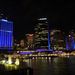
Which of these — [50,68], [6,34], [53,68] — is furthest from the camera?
[6,34]

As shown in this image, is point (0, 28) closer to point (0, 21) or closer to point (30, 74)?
point (0, 21)

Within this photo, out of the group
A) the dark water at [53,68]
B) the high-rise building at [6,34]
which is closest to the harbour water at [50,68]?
the dark water at [53,68]

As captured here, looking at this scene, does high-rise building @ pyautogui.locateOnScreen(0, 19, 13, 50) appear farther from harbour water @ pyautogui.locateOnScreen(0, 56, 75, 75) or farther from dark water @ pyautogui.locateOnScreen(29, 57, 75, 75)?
A: dark water @ pyautogui.locateOnScreen(29, 57, 75, 75)

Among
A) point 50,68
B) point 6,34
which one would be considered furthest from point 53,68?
point 6,34

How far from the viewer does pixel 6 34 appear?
114 m

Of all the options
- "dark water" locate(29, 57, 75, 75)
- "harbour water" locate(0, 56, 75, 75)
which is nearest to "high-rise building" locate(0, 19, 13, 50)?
"harbour water" locate(0, 56, 75, 75)

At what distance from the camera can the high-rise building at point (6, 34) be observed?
108m

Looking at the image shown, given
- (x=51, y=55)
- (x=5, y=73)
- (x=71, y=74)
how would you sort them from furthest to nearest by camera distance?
1. (x=51, y=55)
2. (x=71, y=74)
3. (x=5, y=73)

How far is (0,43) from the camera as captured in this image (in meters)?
106

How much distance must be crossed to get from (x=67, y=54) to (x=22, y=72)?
10327cm

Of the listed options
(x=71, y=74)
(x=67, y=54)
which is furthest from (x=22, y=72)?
(x=67, y=54)

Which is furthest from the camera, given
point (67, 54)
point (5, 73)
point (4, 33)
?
point (67, 54)

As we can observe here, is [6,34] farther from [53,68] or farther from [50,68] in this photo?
[50,68]

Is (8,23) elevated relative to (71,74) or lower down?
elevated
